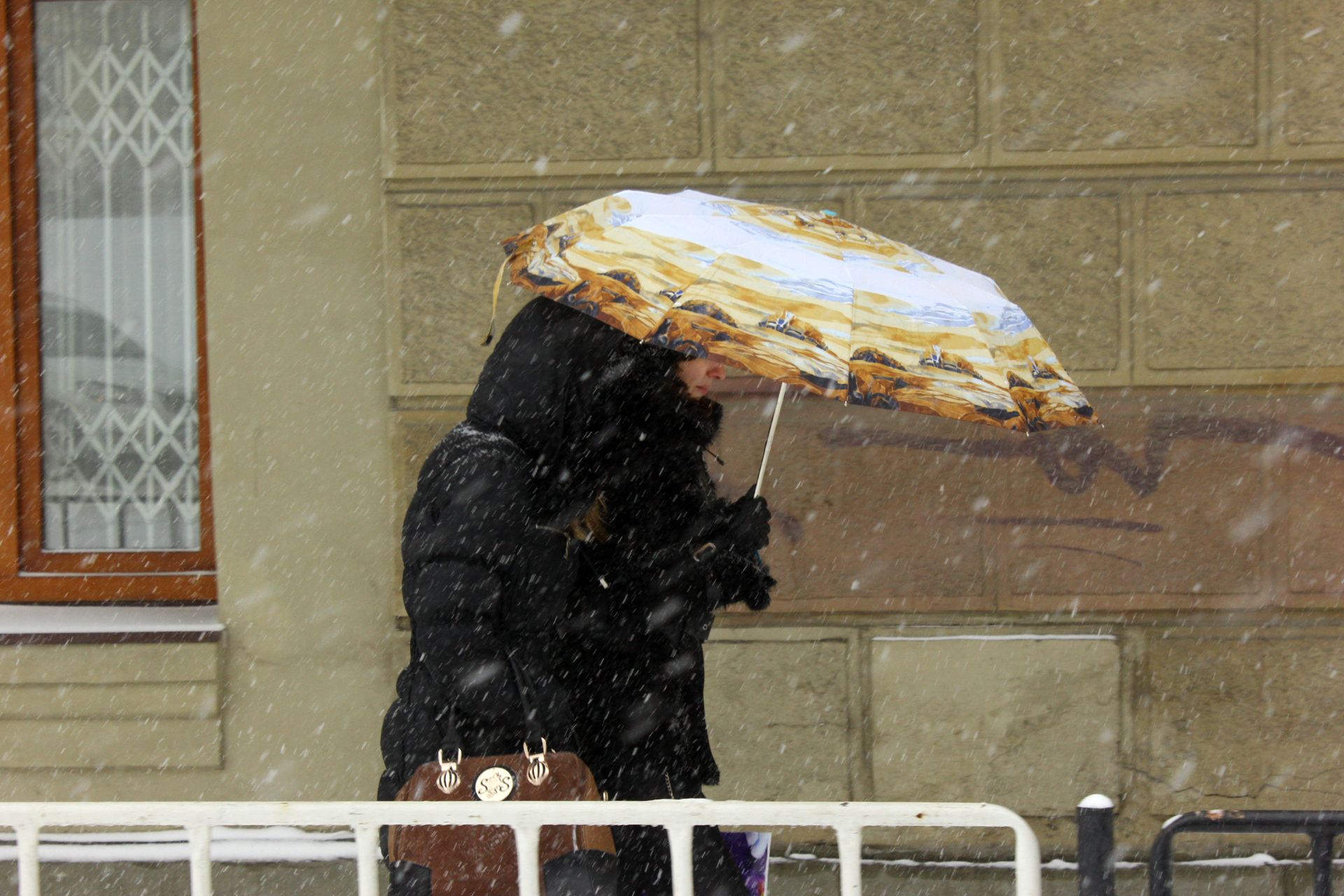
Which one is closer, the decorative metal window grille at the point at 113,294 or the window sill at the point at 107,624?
the window sill at the point at 107,624

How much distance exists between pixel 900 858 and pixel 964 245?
2097 mm

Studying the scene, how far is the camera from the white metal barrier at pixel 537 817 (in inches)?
78.8

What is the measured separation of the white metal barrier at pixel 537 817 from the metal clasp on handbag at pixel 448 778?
19 centimetres

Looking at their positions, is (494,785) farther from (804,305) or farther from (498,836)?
(804,305)

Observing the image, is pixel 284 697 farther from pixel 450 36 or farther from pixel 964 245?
pixel 964 245

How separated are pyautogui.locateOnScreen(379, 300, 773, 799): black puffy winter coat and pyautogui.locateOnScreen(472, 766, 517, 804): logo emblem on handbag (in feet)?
0.34

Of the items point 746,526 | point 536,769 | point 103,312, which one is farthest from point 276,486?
point 536,769

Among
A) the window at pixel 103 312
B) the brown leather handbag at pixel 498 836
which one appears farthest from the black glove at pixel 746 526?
the window at pixel 103 312

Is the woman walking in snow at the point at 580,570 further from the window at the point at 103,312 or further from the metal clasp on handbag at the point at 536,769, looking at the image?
the window at the point at 103,312

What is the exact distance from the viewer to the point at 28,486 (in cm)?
468

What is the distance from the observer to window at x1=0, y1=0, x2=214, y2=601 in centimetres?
463

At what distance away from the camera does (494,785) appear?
2289 millimetres

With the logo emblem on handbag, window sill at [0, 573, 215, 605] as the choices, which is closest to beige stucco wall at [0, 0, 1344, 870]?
window sill at [0, 573, 215, 605]

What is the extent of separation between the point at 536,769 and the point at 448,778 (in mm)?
162
